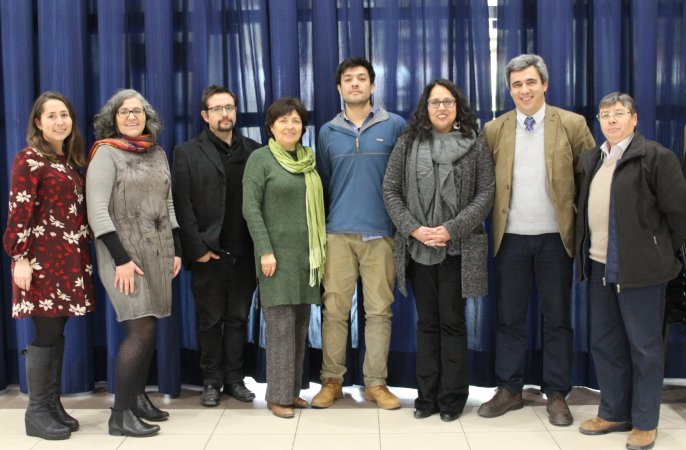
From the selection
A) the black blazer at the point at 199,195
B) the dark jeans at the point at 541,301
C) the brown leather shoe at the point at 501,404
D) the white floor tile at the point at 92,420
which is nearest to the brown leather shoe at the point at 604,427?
the dark jeans at the point at 541,301

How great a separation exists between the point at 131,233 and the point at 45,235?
329 millimetres

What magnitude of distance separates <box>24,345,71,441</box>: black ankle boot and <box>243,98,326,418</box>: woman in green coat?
2.94 ft

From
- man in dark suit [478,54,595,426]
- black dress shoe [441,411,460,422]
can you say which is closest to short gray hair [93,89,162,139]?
man in dark suit [478,54,595,426]

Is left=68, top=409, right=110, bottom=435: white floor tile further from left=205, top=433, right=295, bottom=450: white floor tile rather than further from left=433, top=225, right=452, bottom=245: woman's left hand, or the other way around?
left=433, top=225, right=452, bottom=245: woman's left hand

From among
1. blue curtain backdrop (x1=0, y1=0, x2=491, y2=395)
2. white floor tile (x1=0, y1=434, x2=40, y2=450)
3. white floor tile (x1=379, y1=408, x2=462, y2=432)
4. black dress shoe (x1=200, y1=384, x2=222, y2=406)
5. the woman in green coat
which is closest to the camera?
white floor tile (x1=0, y1=434, x2=40, y2=450)

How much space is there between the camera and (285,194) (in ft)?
9.50

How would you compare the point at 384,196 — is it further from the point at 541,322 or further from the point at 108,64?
the point at 108,64

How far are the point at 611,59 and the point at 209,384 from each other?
2.49m

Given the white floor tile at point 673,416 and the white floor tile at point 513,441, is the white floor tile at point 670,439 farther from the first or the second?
the white floor tile at point 513,441

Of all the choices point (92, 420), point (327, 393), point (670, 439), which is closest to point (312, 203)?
point (327, 393)

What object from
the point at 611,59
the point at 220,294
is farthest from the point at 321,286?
the point at 611,59

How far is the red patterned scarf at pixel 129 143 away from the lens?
8.82ft

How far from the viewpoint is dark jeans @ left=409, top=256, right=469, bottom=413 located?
284cm

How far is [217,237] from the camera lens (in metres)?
3.01
